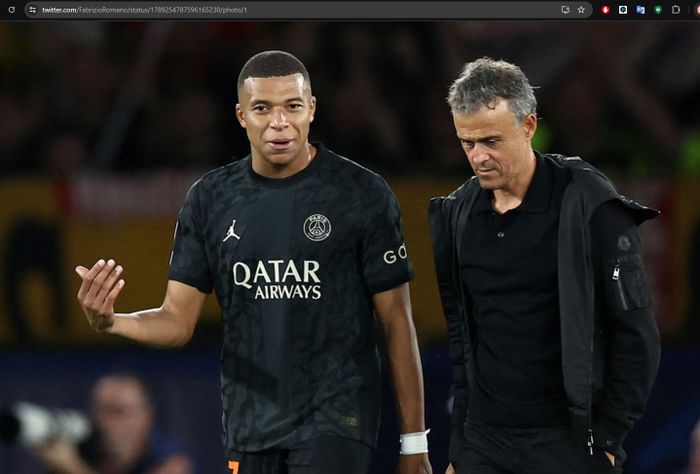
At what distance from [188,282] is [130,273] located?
2089mm

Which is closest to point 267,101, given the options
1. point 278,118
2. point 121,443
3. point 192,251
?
point 278,118

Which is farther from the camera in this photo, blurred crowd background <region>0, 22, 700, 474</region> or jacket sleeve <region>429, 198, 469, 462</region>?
blurred crowd background <region>0, 22, 700, 474</region>

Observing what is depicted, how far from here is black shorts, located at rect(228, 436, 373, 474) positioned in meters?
4.50

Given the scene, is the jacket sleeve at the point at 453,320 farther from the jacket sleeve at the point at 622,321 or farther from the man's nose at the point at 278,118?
the man's nose at the point at 278,118

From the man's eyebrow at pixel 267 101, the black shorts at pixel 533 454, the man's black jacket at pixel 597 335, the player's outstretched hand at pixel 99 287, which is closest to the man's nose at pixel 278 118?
the man's eyebrow at pixel 267 101

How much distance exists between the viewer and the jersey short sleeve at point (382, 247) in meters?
4.64

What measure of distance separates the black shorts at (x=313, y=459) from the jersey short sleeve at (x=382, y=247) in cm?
51

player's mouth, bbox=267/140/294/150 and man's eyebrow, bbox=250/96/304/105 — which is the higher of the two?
man's eyebrow, bbox=250/96/304/105

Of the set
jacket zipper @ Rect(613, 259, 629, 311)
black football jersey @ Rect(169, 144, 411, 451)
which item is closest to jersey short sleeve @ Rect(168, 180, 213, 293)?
black football jersey @ Rect(169, 144, 411, 451)

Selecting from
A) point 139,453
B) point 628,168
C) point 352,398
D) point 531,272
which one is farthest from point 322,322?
point 628,168

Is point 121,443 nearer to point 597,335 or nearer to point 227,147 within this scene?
point 227,147

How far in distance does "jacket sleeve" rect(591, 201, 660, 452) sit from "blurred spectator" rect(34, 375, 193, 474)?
9.12 ft

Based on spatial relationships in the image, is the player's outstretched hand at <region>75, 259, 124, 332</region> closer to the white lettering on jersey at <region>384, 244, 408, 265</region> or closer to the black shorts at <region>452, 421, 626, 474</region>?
the white lettering on jersey at <region>384, 244, 408, 265</region>

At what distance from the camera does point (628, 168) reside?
709 centimetres
